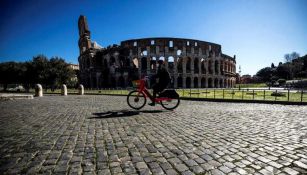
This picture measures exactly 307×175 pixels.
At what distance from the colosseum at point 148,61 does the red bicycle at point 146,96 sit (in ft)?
114

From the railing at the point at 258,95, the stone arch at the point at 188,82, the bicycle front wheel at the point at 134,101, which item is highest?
the stone arch at the point at 188,82

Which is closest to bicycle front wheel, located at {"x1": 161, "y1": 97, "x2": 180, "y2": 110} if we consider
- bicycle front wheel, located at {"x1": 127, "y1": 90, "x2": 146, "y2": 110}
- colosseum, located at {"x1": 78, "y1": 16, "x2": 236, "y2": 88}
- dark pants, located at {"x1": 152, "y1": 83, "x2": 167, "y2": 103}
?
dark pants, located at {"x1": 152, "y1": 83, "x2": 167, "y2": 103}

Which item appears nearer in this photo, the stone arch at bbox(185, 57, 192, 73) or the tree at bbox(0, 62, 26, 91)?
the tree at bbox(0, 62, 26, 91)

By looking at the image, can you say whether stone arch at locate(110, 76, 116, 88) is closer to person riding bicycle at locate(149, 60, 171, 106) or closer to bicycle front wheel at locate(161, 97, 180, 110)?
bicycle front wheel at locate(161, 97, 180, 110)

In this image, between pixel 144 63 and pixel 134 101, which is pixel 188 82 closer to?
pixel 144 63

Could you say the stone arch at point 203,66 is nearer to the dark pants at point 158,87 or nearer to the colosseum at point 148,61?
the colosseum at point 148,61

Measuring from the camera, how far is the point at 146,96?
782 centimetres

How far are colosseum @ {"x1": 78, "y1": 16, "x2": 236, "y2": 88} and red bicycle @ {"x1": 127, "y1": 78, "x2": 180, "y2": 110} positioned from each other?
34759mm

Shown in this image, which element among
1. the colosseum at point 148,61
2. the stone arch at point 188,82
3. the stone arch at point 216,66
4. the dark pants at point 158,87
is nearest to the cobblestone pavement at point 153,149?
the dark pants at point 158,87

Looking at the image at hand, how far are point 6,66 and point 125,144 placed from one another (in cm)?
6374

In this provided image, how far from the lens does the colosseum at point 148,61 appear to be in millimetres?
44594

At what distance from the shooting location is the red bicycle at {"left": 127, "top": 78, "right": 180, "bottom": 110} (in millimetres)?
7730

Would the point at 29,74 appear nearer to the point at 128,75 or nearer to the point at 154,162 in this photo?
the point at 128,75

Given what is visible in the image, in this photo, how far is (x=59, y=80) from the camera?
3559 cm
